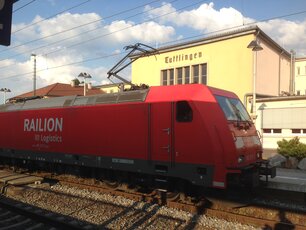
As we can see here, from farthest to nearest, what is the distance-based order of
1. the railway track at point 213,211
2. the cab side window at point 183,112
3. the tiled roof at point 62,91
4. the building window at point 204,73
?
the tiled roof at point 62,91 → the building window at point 204,73 → the cab side window at point 183,112 → the railway track at point 213,211

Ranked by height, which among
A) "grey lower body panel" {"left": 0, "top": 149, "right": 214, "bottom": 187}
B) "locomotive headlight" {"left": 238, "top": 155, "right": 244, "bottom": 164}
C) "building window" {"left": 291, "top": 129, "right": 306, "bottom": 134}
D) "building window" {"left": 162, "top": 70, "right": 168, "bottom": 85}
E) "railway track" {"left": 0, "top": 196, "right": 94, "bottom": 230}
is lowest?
"railway track" {"left": 0, "top": 196, "right": 94, "bottom": 230}

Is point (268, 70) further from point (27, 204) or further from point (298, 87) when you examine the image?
point (27, 204)

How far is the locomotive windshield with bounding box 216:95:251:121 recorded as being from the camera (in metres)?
9.78

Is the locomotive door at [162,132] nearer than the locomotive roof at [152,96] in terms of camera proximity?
No

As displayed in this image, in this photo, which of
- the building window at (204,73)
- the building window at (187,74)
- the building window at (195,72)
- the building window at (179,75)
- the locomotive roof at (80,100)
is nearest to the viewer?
the locomotive roof at (80,100)

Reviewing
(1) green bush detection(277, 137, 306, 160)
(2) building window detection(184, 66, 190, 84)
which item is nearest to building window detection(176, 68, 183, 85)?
(2) building window detection(184, 66, 190, 84)

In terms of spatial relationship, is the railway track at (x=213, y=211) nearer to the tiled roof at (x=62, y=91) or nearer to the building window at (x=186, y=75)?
the building window at (x=186, y=75)

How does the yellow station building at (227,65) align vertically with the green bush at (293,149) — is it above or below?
above

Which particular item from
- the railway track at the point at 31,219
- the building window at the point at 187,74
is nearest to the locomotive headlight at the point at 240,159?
the railway track at the point at 31,219

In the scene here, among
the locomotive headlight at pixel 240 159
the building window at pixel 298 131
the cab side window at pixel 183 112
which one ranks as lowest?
the locomotive headlight at pixel 240 159

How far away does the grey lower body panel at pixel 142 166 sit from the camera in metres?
9.12

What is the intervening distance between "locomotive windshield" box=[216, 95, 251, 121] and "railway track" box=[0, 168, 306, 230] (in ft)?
7.25

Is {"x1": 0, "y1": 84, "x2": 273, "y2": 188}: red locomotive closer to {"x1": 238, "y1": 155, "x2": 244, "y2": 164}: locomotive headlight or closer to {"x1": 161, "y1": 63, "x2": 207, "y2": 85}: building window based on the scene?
{"x1": 238, "y1": 155, "x2": 244, "y2": 164}: locomotive headlight

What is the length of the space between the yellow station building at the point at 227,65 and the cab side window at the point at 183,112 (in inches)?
785
